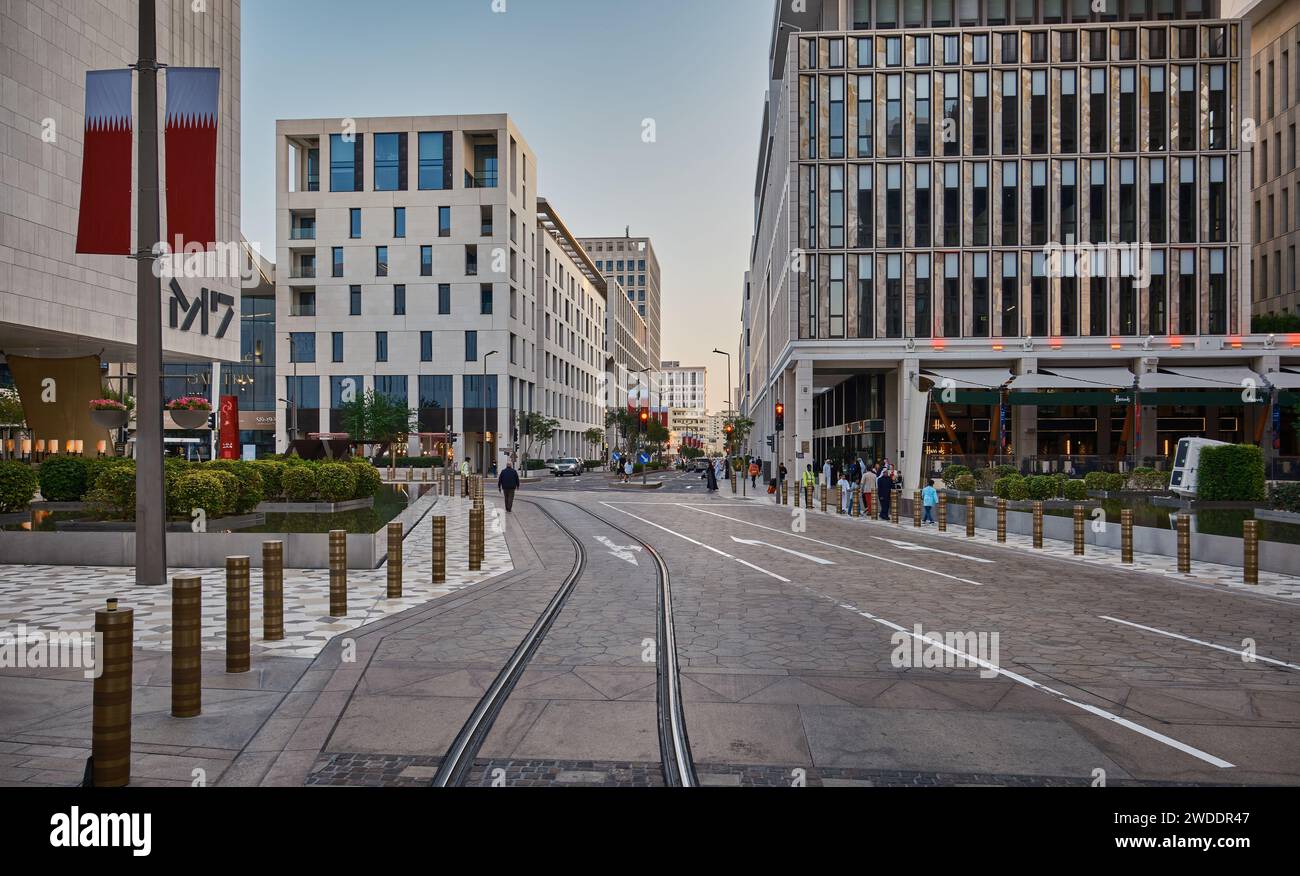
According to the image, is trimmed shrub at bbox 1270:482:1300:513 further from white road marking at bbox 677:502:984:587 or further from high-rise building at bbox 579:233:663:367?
high-rise building at bbox 579:233:663:367

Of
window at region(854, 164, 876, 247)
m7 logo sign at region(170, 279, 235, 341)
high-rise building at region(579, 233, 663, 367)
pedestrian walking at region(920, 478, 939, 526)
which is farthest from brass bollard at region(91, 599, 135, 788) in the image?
high-rise building at region(579, 233, 663, 367)

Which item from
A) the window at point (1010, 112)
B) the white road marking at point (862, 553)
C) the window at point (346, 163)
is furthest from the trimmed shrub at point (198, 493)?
the window at point (346, 163)

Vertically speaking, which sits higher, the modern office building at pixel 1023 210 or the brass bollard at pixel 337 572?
the modern office building at pixel 1023 210

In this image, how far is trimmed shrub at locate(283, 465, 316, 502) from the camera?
2072 centimetres

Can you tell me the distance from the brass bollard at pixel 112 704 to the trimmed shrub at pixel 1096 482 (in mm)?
29772

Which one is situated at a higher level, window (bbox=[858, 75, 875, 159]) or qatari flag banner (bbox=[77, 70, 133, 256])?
window (bbox=[858, 75, 875, 159])

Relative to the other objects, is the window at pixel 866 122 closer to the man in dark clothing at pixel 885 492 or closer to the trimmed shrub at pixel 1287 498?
the man in dark clothing at pixel 885 492

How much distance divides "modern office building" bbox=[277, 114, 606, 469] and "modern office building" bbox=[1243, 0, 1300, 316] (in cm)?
5473

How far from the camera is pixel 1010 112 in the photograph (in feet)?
145

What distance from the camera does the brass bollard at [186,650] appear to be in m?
5.94

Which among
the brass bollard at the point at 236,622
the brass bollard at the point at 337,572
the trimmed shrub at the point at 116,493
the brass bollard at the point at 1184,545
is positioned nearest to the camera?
the brass bollard at the point at 236,622

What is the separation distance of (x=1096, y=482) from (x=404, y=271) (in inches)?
2141
